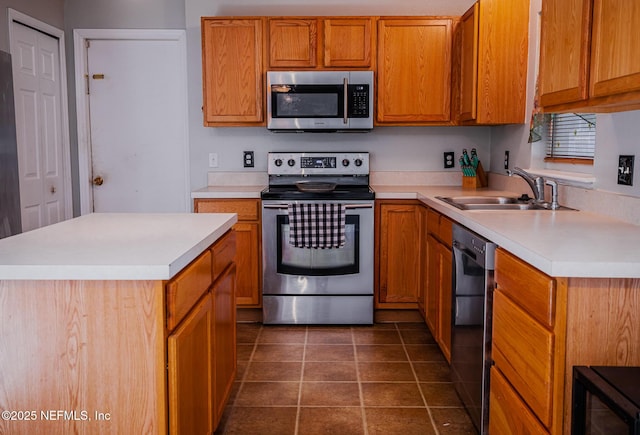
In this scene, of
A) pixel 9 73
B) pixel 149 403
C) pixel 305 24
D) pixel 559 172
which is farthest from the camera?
pixel 305 24

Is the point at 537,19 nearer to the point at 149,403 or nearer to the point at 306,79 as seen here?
the point at 306,79

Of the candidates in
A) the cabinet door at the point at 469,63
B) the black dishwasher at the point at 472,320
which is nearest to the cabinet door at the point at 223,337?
the black dishwasher at the point at 472,320

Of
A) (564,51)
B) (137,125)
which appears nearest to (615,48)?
(564,51)

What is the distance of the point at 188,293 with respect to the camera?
1.75m

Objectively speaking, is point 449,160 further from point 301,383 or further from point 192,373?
point 192,373

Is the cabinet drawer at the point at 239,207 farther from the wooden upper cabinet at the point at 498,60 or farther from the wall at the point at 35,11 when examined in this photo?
the wall at the point at 35,11

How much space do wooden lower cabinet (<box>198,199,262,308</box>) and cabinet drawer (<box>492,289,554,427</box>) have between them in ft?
6.96

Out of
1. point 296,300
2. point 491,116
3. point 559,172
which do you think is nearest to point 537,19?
point 491,116

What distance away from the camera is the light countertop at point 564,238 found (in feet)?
5.06

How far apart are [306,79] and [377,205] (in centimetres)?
101

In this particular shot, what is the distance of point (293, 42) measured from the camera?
4031 mm

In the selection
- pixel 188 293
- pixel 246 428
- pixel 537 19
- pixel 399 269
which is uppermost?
pixel 537 19

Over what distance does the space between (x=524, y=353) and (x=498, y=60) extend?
7.50ft

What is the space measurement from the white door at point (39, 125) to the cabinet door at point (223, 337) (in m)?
2.32
